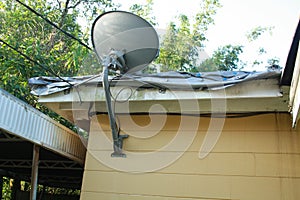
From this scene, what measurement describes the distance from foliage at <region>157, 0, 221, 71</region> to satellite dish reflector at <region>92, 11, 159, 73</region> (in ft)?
22.0

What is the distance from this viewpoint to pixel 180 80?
106 inches

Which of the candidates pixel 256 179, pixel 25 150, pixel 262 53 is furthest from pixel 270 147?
pixel 262 53

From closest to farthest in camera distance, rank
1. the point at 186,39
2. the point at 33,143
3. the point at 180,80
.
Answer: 1. the point at 180,80
2. the point at 33,143
3. the point at 186,39

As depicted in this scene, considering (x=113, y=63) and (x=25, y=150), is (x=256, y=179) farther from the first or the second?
(x=25, y=150)

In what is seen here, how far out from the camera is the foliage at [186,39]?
10.4 m

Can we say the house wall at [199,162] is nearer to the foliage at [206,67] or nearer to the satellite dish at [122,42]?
the satellite dish at [122,42]

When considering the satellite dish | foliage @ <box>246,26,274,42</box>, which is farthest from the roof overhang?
foliage @ <box>246,26,274,42</box>

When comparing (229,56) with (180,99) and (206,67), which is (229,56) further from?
(180,99)

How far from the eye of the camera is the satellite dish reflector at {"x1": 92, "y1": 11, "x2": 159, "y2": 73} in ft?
8.27

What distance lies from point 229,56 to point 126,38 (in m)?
9.27

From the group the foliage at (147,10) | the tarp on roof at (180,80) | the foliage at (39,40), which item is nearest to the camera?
the tarp on roof at (180,80)

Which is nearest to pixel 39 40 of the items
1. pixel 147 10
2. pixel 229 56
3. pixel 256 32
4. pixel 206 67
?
pixel 147 10

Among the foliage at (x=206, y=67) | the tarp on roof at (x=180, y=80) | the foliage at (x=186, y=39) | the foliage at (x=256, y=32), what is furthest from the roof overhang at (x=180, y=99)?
the foliage at (x=256, y=32)

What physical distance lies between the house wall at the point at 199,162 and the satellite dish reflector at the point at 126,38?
0.68 m
